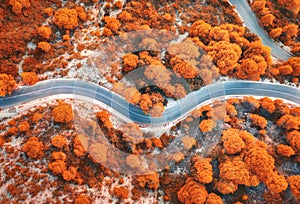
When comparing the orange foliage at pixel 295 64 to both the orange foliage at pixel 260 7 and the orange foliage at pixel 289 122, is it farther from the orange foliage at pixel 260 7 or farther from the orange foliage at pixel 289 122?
the orange foliage at pixel 260 7

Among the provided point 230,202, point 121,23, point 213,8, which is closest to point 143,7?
point 121,23

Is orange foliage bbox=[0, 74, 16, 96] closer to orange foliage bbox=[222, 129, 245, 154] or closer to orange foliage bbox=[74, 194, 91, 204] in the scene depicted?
orange foliage bbox=[74, 194, 91, 204]

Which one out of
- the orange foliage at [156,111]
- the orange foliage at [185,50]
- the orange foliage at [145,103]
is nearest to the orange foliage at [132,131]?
the orange foliage at [145,103]

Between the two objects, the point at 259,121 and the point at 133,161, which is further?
the point at 259,121

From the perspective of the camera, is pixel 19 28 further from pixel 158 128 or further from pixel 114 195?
pixel 114 195

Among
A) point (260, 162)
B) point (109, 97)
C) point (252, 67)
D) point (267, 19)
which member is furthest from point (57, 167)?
point (267, 19)

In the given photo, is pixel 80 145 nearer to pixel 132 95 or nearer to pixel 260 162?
pixel 132 95
